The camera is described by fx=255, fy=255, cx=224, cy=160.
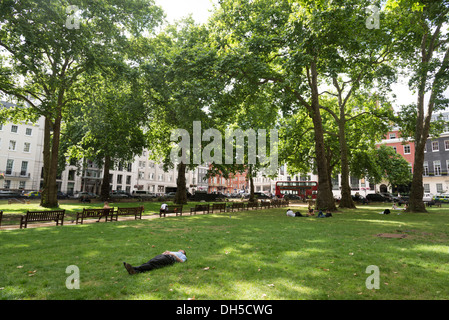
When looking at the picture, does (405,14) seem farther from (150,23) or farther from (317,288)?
(317,288)

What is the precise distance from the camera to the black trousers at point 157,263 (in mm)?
5393

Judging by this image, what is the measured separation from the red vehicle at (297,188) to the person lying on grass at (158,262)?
142 ft

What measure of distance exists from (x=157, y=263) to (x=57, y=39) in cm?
1507

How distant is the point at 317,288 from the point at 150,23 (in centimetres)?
2428

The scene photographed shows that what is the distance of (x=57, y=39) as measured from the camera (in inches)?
573

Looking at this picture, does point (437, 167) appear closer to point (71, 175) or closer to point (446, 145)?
point (446, 145)

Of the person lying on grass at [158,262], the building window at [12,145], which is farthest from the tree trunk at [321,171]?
the building window at [12,145]

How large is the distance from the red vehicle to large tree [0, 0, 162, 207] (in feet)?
116

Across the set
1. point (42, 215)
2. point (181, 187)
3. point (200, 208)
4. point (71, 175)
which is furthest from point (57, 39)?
point (71, 175)

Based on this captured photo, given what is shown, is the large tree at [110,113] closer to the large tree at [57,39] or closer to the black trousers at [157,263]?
the large tree at [57,39]

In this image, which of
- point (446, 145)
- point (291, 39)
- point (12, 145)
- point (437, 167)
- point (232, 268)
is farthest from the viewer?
point (437, 167)

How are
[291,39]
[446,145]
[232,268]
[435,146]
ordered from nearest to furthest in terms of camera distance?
[232,268]
[291,39]
[446,145]
[435,146]

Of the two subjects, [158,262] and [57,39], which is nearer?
[158,262]

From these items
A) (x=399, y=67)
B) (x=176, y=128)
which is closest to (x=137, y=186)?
(x=176, y=128)
